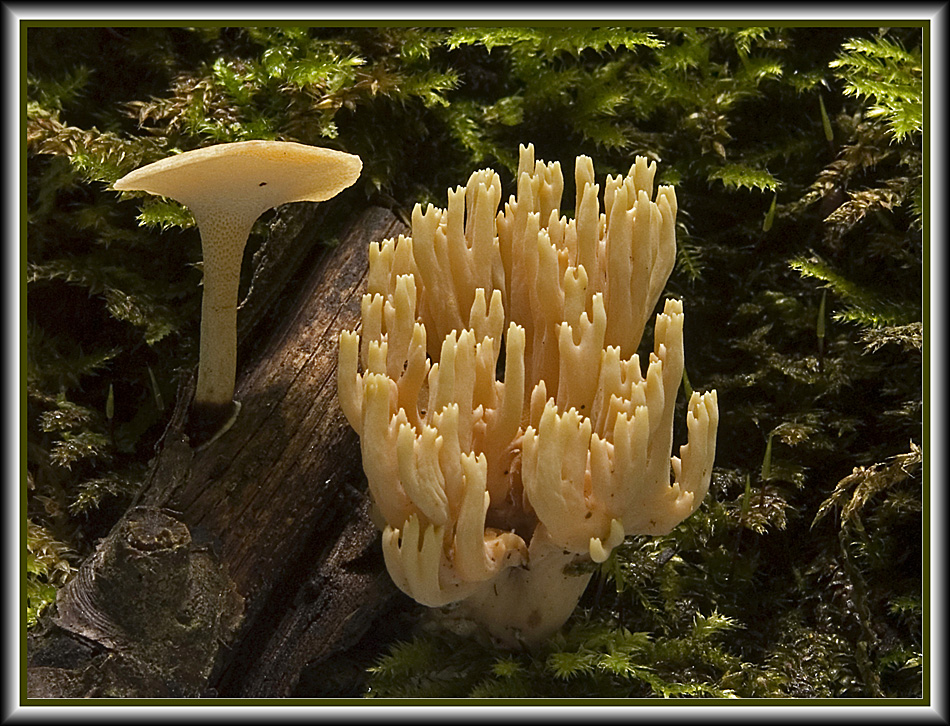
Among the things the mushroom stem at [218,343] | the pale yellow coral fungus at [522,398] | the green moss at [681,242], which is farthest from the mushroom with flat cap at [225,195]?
the green moss at [681,242]

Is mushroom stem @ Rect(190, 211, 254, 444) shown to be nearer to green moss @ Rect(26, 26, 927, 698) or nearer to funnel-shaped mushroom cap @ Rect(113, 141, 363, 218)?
funnel-shaped mushroom cap @ Rect(113, 141, 363, 218)

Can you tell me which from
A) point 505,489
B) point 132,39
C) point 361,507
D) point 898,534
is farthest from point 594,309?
point 132,39

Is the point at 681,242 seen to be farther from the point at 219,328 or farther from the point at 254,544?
the point at 254,544

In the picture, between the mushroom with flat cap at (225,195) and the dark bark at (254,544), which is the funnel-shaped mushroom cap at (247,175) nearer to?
the mushroom with flat cap at (225,195)

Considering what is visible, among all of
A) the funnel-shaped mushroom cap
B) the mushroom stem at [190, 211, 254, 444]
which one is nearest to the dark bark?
the mushroom stem at [190, 211, 254, 444]

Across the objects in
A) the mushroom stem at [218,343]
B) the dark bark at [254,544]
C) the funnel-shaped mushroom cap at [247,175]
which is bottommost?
the dark bark at [254,544]

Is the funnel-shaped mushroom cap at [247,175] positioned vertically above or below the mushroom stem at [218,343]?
above

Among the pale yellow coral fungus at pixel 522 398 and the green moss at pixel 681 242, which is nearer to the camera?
the pale yellow coral fungus at pixel 522 398

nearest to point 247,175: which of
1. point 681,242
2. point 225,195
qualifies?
point 225,195
